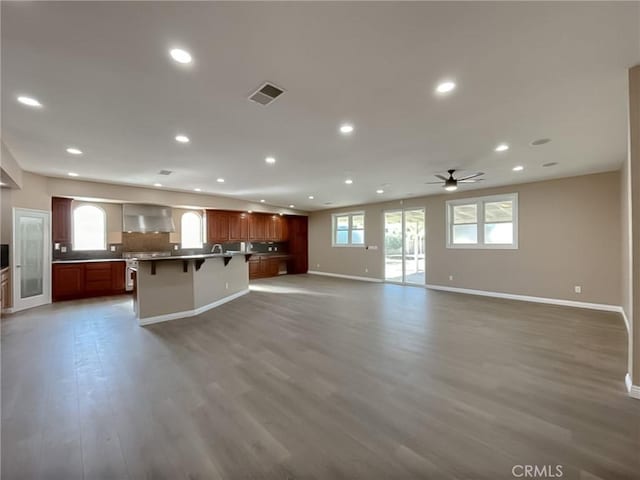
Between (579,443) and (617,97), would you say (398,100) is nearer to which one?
(617,97)

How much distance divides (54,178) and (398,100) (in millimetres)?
7432

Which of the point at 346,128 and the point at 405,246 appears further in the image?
the point at 405,246

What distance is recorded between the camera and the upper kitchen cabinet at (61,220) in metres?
6.34

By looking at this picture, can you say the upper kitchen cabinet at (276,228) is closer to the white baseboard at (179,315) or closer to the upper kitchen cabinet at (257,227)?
the upper kitchen cabinet at (257,227)

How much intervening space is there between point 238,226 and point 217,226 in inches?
30.3

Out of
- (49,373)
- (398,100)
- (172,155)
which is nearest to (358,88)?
(398,100)

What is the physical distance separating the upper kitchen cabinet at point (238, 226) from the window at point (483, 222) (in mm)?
6765

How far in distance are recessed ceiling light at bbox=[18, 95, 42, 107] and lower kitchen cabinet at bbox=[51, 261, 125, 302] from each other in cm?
501

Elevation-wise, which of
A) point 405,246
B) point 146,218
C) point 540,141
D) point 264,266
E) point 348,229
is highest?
point 540,141

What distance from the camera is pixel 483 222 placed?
7.08 meters

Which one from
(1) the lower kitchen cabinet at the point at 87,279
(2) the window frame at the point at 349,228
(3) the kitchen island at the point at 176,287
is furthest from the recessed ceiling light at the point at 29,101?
(2) the window frame at the point at 349,228

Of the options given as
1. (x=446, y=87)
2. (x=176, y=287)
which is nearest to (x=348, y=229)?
(x=176, y=287)

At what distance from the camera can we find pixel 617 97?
8.59 ft

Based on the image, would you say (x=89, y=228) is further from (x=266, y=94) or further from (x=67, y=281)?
(x=266, y=94)
